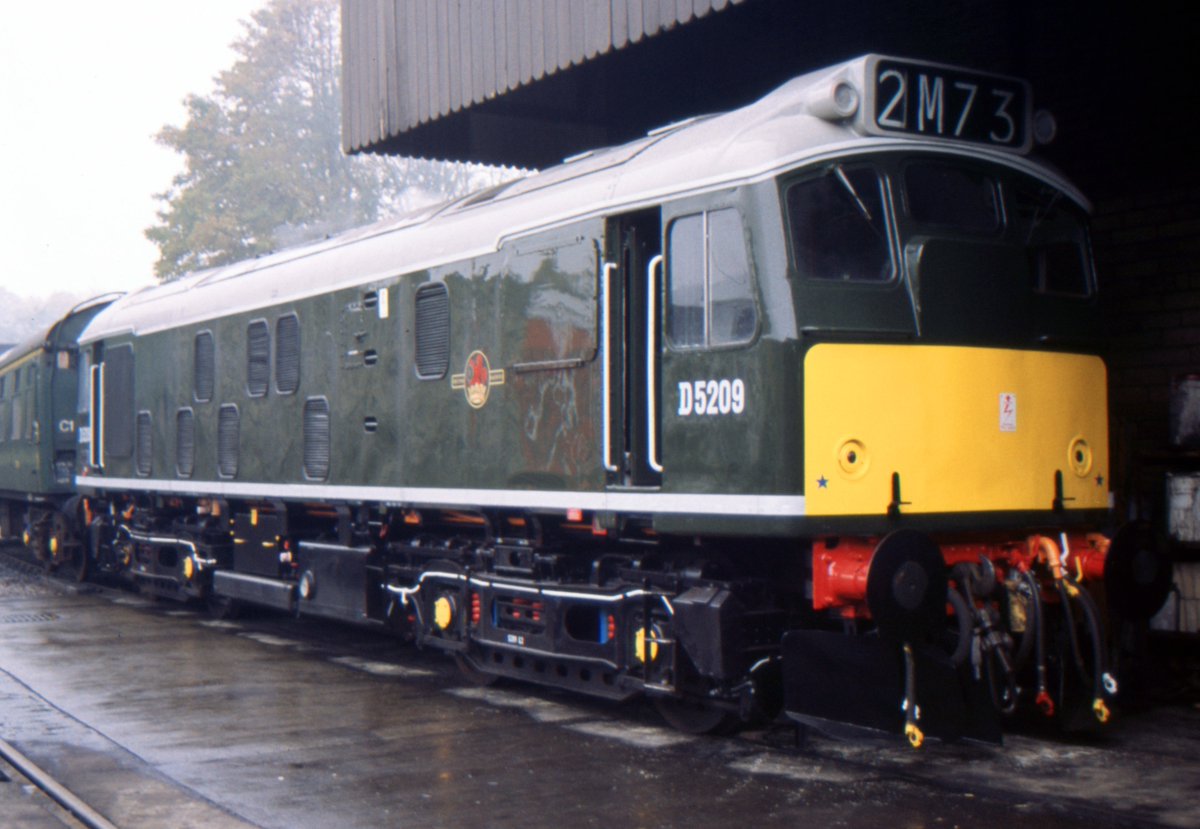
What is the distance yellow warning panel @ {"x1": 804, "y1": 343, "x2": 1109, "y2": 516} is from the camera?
6.71 m

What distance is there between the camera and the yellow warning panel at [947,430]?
671cm

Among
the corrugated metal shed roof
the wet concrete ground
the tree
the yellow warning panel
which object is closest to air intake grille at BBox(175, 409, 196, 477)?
the corrugated metal shed roof

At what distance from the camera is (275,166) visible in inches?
1813

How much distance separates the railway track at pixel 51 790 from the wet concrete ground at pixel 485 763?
0.10m

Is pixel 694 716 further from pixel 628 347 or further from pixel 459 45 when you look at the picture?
pixel 459 45

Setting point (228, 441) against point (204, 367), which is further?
point (204, 367)

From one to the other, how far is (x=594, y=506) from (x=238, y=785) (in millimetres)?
2480

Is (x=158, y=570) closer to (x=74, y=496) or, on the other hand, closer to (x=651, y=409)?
(x=74, y=496)

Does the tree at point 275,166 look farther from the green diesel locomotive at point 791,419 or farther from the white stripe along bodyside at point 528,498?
the green diesel locomotive at point 791,419

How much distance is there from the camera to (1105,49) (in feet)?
32.4

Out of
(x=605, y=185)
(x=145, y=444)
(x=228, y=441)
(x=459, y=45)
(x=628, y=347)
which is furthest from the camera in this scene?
(x=145, y=444)

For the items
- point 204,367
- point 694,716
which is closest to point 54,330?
point 204,367

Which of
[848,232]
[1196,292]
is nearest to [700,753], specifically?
[848,232]

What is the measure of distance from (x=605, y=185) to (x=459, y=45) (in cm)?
495
